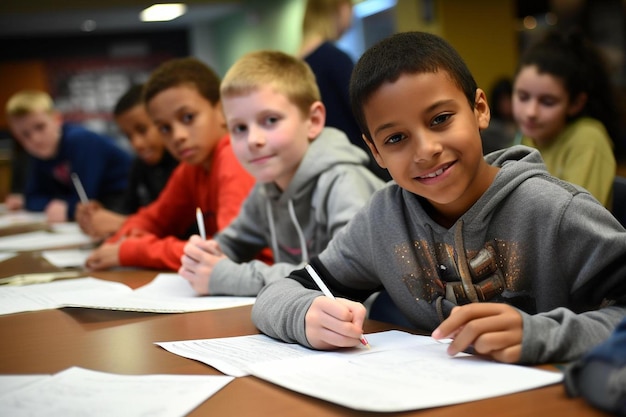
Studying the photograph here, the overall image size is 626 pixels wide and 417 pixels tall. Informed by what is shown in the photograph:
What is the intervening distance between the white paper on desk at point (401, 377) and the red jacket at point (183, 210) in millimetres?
1014

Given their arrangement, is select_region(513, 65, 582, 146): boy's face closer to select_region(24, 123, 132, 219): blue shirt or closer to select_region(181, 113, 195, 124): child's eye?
select_region(181, 113, 195, 124): child's eye

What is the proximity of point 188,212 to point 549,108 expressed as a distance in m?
1.15

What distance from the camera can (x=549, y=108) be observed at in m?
2.15

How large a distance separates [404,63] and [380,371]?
0.44 meters

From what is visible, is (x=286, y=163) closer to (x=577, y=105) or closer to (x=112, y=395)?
(x=112, y=395)

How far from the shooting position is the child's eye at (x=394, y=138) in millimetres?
1059

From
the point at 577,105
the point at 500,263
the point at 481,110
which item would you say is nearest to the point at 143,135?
the point at 577,105

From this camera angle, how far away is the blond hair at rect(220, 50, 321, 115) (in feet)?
5.30

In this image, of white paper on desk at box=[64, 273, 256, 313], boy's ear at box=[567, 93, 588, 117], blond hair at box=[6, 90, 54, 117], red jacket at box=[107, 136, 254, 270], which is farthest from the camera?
blond hair at box=[6, 90, 54, 117]

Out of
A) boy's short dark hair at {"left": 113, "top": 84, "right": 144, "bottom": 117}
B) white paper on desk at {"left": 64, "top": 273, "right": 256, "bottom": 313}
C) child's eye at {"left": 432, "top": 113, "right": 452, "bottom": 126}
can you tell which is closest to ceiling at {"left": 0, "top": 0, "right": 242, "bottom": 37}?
boy's short dark hair at {"left": 113, "top": 84, "right": 144, "bottom": 117}

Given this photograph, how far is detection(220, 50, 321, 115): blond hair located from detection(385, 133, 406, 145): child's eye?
Result: 1.97ft

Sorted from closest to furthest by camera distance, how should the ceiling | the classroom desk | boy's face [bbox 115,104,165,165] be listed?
the classroom desk
boy's face [bbox 115,104,165,165]
the ceiling

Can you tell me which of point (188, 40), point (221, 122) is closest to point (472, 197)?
point (221, 122)

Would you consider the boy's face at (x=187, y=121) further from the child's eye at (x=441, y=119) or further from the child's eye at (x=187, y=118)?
the child's eye at (x=441, y=119)
